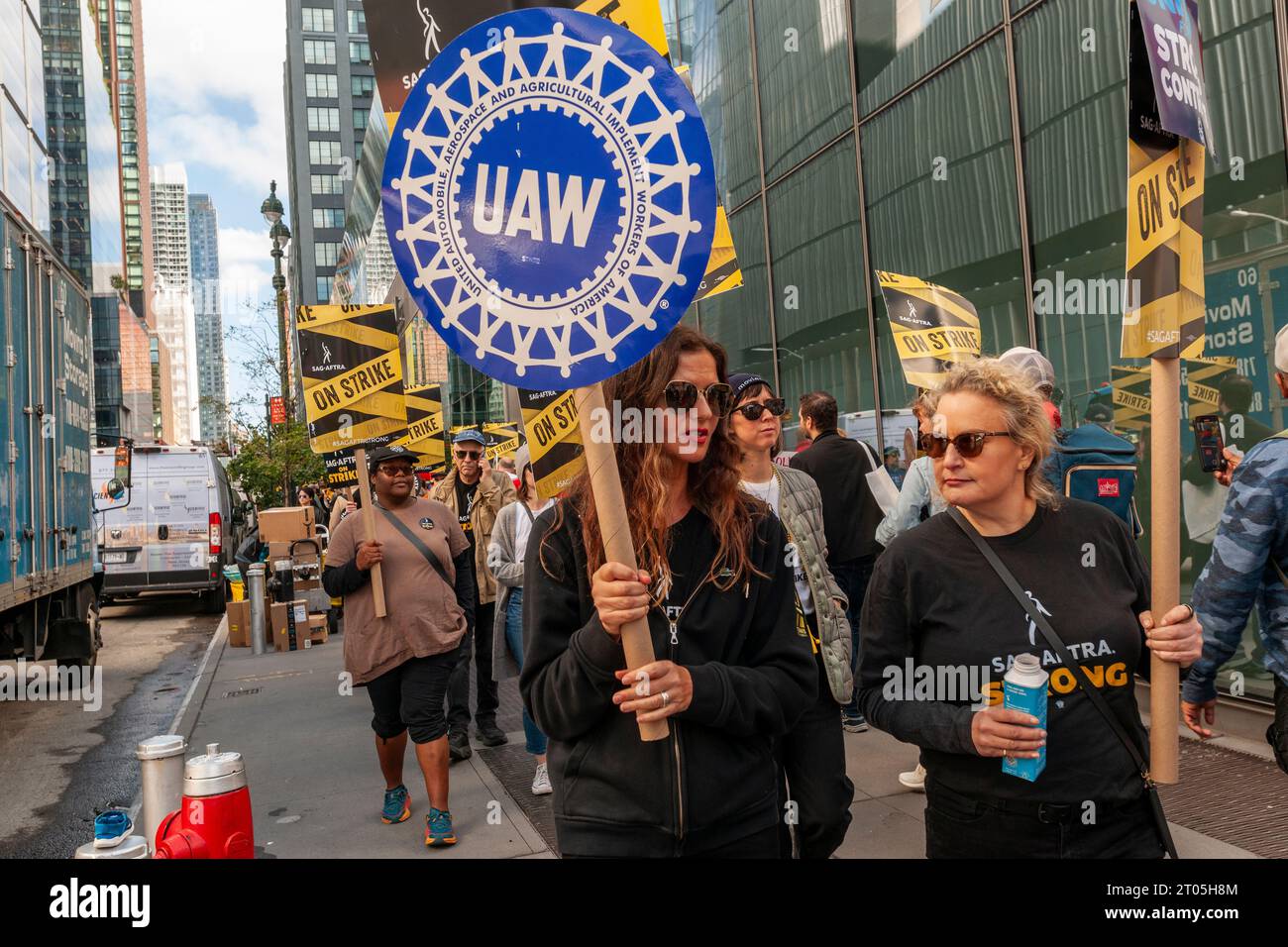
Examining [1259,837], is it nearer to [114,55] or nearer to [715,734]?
[715,734]

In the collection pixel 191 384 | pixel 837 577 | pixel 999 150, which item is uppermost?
pixel 191 384

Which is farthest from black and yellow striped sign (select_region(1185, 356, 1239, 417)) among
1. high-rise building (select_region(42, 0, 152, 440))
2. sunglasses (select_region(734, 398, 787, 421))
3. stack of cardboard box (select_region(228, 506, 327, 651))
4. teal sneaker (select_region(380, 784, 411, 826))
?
stack of cardboard box (select_region(228, 506, 327, 651))

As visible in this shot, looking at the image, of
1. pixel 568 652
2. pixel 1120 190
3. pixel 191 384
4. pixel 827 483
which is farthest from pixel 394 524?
pixel 191 384

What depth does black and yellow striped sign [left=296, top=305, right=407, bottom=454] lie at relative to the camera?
7.07 m

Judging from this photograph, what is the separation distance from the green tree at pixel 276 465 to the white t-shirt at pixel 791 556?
2005 centimetres

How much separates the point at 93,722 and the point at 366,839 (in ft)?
17.6

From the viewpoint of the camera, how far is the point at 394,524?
5645 millimetres

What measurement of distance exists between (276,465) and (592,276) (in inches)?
1026

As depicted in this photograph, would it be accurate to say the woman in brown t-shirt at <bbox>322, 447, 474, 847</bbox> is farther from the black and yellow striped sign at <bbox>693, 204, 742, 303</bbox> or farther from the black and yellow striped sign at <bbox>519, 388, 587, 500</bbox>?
the black and yellow striped sign at <bbox>693, 204, 742, 303</bbox>

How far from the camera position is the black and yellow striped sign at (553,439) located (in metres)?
5.18

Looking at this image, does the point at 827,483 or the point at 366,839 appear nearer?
the point at 366,839

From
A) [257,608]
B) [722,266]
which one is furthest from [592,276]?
[257,608]

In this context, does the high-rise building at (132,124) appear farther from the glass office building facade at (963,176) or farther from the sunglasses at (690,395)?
the sunglasses at (690,395)

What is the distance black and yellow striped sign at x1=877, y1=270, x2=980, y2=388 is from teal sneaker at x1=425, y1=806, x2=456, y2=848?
3725 mm
